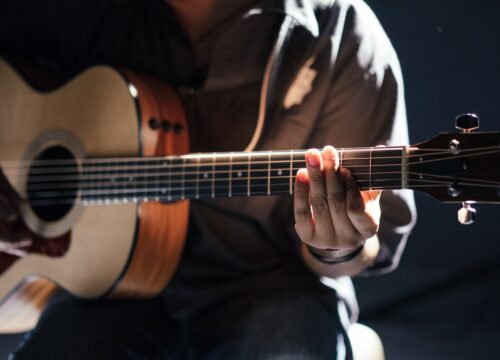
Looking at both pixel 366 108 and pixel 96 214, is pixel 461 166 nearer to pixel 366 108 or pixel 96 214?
pixel 366 108

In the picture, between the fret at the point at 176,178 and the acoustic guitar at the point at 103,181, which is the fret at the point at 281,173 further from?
the fret at the point at 176,178

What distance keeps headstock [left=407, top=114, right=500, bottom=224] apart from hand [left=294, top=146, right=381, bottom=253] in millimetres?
76

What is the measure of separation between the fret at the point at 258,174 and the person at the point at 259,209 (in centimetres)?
15

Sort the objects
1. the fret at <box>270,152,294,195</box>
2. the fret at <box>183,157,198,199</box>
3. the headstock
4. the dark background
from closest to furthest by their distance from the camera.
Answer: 1. the headstock
2. the fret at <box>270,152,294,195</box>
3. the fret at <box>183,157,198,199</box>
4. the dark background

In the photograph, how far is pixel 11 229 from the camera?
110 cm

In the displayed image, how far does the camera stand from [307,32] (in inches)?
37.4

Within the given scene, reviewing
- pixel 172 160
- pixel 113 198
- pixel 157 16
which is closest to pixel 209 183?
pixel 172 160

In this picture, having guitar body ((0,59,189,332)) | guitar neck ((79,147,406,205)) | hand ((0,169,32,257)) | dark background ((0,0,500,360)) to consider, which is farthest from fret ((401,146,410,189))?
hand ((0,169,32,257))

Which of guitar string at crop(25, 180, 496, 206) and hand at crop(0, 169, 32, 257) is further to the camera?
hand at crop(0, 169, 32, 257)

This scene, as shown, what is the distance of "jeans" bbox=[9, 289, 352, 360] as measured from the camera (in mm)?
903

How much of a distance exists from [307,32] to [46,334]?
664mm

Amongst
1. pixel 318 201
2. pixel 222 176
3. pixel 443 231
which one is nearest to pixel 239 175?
pixel 222 176

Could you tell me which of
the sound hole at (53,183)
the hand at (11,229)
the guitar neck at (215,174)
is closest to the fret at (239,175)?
the guitar neck at (215,174)

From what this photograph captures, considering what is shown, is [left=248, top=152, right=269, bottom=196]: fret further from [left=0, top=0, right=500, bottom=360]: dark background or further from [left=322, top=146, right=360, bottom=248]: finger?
[left=0, top=0, right=500, bottom=360]: dark background
